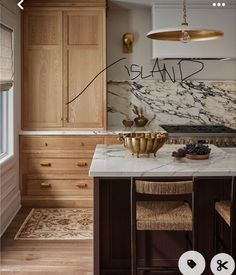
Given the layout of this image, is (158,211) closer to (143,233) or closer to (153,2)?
(143,233)

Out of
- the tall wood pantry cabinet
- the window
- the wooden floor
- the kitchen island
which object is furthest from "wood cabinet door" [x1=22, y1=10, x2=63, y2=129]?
the kitchen island

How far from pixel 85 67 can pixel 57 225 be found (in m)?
1.84

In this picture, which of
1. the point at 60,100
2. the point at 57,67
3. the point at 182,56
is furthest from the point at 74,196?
the point at 182,56

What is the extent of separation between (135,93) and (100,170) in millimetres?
3077

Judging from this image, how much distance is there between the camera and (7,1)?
455 cm

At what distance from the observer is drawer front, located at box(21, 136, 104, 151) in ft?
16.8

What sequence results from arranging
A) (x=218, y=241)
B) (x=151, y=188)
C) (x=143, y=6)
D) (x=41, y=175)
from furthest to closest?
(x=143, y=6) → (x=41, y=175) → (x=218, y=241) → (x=151, y=188)

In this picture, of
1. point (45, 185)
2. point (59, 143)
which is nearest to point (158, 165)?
point (59, 143)

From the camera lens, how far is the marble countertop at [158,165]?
9.16ft

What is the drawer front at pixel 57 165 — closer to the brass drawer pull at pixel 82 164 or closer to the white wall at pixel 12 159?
the brass drawer pull at pixel 82 164

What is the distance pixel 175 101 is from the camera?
5.75m

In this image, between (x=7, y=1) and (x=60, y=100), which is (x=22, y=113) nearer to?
(x=60, y=100)

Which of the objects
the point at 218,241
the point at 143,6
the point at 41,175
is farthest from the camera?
the point at 143,6

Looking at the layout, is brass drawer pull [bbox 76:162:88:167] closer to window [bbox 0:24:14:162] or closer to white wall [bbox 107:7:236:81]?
window [bbox 0:24:14:162]
